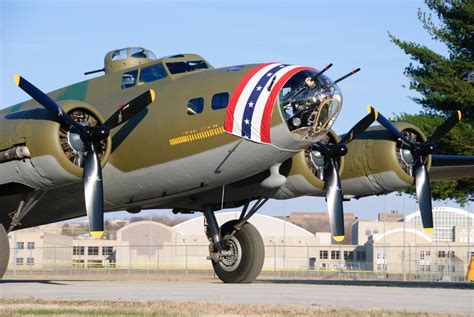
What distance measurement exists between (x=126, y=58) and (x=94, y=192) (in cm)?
525

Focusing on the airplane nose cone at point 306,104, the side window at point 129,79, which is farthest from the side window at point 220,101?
the side window at point 129,79

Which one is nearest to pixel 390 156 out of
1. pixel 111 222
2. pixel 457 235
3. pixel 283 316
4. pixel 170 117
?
pixel 170 117

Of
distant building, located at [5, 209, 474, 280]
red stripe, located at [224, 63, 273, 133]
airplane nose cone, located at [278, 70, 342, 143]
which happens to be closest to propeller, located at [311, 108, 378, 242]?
airplane nose cone, located at [278, 70, 342, 143]

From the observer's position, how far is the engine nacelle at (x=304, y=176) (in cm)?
2380

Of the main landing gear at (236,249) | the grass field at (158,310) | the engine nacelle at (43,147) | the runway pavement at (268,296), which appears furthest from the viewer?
the main landing gear at (236,249)

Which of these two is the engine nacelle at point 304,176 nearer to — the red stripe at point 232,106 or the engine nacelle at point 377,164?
the engine nacelle at point 377,164

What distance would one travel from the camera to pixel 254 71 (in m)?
20.8

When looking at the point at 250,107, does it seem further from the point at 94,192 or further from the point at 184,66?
the point at 94,192

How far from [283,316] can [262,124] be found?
6.78 meters

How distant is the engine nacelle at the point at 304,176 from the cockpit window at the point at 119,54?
549cm

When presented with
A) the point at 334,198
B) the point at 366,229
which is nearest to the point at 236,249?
the point at 334,198

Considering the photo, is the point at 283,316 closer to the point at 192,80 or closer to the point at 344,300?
the point at 344,300

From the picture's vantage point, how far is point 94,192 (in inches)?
805

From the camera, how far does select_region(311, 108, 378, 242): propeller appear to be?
23953mm
